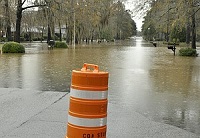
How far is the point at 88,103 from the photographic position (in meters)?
4.23

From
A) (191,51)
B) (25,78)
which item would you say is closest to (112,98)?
(25,78)

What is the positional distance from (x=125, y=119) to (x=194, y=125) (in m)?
1.35

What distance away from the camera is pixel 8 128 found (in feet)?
20.9

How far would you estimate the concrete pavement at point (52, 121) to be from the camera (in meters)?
6.15

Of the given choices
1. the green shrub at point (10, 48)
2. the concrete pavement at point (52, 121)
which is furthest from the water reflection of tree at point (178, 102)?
the green shrub at point (10, 48)

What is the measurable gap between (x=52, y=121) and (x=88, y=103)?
9.40 feet

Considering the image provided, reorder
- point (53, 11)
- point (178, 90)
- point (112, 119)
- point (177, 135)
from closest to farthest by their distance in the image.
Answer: point (177, 135), point (112, 119), point (178, 90), point (53, 11)

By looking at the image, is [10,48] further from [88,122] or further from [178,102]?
[88,122]

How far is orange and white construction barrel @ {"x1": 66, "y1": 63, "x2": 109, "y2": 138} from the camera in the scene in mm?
4219

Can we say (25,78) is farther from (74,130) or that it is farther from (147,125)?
(74,130)

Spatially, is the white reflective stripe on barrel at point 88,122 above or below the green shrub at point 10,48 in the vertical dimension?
below

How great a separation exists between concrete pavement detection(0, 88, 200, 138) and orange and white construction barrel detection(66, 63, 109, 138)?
1.77m

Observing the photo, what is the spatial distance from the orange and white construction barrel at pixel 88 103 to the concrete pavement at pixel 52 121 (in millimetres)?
1773

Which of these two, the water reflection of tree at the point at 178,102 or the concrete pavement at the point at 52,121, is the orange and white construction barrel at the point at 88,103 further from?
the water reflection of tree at the point at 178,102
